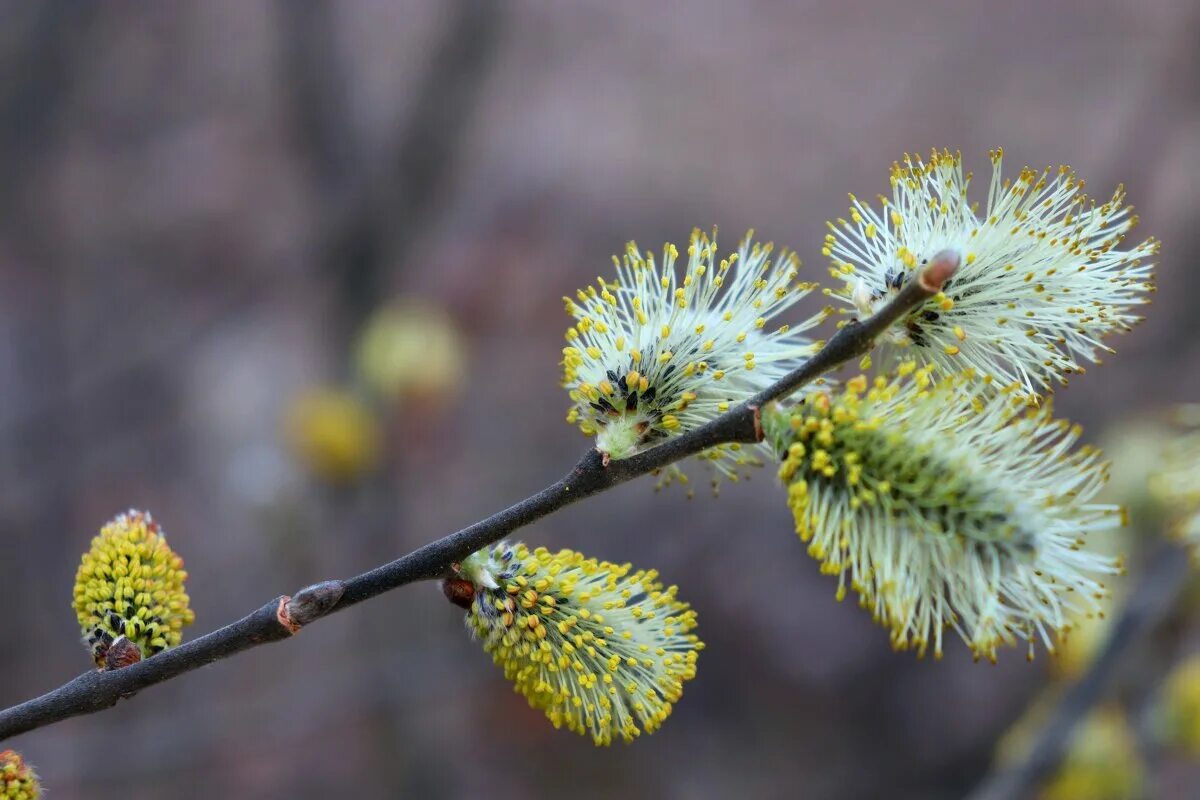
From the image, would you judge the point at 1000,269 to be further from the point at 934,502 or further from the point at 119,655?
the point at 119,655

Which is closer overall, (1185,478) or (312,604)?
(312,604)

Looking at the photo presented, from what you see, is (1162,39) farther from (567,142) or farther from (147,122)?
(147,122)

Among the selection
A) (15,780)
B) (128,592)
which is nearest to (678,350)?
(128,592)

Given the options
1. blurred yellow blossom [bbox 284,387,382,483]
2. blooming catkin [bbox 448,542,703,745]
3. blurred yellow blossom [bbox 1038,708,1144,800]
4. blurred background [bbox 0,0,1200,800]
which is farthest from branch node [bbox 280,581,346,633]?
blurred yellow blossom [bbox 284,387,382,483]

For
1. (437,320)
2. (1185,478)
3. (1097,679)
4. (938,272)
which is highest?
(437,320)

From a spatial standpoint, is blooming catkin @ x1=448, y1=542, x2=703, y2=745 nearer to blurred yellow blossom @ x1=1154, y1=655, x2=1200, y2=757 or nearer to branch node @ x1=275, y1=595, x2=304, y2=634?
branch node @ x1=275, y1=595, x2=304, y2=634

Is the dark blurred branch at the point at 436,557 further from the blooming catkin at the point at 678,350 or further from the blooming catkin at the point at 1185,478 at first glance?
the blooming catkin at the point at 1185,478
